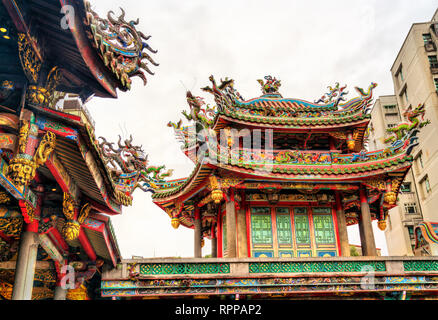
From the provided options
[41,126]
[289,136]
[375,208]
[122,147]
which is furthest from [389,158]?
[41,126]

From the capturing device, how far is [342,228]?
16375 mm

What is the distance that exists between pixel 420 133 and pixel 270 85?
75.4ft

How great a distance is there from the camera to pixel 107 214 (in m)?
9.39

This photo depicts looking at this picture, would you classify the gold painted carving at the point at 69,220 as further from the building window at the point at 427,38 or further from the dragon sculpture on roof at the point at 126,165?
the building window at the point at 427,38

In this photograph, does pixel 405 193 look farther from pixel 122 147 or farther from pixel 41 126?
pixel 41 126

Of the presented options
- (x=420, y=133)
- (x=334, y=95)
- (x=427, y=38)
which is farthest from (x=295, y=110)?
(x=427, y=38)

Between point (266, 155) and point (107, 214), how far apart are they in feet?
27.1

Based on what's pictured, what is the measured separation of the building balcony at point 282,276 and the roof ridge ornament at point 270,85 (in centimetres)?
1071

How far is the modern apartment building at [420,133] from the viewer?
116 feet

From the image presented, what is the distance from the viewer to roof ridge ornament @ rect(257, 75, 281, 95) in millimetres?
20891

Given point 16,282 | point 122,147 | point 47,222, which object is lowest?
point 16,282

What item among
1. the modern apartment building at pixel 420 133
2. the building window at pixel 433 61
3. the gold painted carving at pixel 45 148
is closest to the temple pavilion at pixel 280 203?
the gold painted carving at pixel 45 148

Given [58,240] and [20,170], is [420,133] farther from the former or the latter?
[20,170]

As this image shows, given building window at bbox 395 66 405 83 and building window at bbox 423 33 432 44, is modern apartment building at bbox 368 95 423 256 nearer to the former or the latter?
building window at bbox 395 66 405 83
